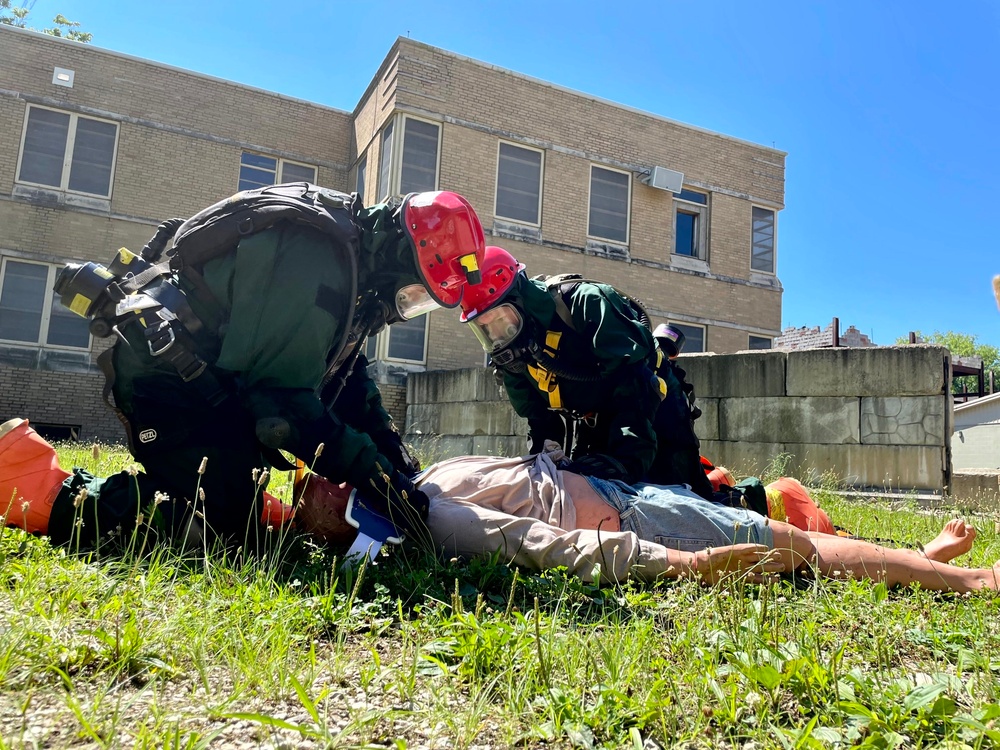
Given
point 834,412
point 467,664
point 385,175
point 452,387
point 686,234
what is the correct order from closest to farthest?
point 467,664 → point 834,412 → point 452,387 → point 385,175 → point 686,234

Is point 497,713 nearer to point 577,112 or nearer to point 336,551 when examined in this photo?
point 336,551

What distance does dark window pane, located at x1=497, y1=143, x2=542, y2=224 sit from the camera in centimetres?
1446

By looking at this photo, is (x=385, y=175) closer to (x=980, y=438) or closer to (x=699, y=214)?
(x=699, y=214)

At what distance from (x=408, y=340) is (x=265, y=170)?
5.10 metres

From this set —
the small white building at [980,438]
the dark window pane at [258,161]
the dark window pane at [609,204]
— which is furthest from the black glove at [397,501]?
the small white building at [980,438]

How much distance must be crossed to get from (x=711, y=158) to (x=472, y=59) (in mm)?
6224

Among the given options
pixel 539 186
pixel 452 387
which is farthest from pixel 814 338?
pixel 452 387

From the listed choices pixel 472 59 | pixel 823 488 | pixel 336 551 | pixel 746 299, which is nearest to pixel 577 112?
pixel 472 59

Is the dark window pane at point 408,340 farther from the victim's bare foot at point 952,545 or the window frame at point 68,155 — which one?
the victim's bare foot at point 952,545

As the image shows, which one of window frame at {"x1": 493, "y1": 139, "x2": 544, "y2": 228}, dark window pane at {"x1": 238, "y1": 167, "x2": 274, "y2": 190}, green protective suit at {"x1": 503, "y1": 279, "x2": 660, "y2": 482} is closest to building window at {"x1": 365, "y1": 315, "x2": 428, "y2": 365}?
window frame at {"x1": 493, "y1": 139, "x2": 544, "y2": 228}

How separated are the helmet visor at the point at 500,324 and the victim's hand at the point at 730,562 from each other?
1909mm

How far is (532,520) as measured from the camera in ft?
8.46

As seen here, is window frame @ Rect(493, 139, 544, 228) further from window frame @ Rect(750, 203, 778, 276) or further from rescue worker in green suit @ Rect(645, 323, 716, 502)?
rescue worker in green suit @ Rect(645, 323, 716, 502)

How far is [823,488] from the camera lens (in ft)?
19.8
